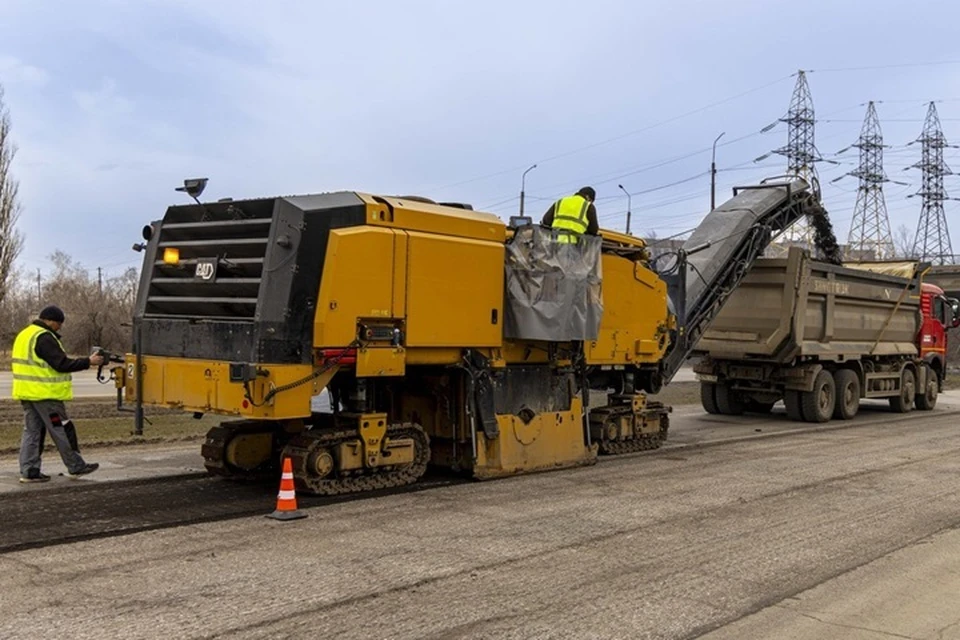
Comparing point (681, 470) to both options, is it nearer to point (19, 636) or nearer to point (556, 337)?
point (556, 337)

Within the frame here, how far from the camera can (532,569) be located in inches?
241

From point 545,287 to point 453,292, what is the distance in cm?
121

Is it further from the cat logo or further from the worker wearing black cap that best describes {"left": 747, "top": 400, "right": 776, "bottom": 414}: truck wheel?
the worker wearing black cap

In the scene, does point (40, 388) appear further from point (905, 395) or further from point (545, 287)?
point (905, 395)

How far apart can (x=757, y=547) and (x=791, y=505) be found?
1887 millimetres

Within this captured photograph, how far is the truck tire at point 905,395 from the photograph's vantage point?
19531mm

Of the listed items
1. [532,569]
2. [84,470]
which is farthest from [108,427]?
[532,569]

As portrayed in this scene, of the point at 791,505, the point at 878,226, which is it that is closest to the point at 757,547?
the point at 791,505

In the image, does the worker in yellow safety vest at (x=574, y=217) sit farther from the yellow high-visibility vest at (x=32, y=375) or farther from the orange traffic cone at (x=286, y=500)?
the yellow high-visibility vest at (x=32, y=375)

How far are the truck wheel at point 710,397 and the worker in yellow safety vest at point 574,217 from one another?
8.49m

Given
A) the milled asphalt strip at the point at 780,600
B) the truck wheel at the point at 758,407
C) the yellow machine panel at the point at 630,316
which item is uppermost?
the yellow machine panel at the point at 630,316

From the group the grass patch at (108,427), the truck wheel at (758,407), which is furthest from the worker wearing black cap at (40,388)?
the truck wheel at (758,407)

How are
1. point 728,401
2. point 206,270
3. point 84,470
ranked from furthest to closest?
point 728,401 → point 84,470 → point 206,270

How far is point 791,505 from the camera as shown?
858cm
